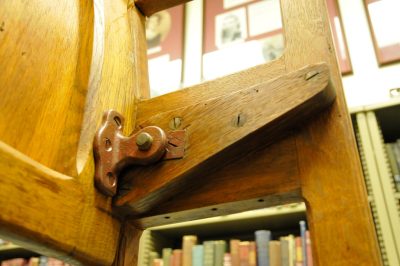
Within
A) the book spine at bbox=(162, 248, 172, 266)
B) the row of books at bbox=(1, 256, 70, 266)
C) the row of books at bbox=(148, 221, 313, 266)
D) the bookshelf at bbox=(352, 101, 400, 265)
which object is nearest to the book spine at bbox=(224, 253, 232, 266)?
the row of books at bbox=(148, 221, 313, 266)

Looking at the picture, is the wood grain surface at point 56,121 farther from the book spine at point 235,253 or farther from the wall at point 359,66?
the wall at point 359,66

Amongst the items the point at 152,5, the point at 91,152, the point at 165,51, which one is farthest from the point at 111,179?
the point at 165,51

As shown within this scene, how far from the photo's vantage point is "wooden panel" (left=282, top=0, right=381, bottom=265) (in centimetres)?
37

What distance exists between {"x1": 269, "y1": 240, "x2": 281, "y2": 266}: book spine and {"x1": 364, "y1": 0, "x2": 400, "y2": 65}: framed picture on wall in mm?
971

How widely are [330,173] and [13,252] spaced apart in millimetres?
1851

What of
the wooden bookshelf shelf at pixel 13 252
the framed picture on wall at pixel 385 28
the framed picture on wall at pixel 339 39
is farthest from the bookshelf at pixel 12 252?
the framed picture on wall at pixel 385 28

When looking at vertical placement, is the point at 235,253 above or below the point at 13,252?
below

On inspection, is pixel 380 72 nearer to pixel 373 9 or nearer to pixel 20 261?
pixel 373 9

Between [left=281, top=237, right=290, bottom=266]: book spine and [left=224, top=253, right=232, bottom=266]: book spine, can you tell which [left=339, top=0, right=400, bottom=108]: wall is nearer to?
[left=281, top=237, right=290, bottom=266]: book spine

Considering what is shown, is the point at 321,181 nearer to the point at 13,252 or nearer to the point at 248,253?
the point at 248,253

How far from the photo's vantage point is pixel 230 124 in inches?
18.1

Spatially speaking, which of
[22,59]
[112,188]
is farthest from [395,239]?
[22,59]

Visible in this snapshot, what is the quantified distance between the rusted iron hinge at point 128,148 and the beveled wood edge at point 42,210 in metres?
0.05

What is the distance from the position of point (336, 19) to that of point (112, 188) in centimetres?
175
